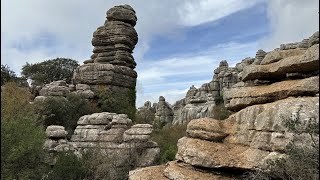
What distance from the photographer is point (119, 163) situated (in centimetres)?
2150

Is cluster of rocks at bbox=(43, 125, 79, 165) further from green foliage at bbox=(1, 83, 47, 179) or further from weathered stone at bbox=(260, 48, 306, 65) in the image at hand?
weathered stone at bbox=(260, 48, 306, 65)

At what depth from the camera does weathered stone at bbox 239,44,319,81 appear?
11641 mm

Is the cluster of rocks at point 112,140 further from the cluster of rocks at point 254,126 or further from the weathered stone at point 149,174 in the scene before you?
the cluster of rocks at point 254,126

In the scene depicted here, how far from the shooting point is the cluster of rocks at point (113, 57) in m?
34.8

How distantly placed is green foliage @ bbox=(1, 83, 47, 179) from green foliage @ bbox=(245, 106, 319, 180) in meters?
7.23

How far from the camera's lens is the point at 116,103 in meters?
34.2

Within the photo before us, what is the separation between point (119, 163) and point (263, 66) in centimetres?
1068

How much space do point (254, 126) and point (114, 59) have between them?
25.3 m

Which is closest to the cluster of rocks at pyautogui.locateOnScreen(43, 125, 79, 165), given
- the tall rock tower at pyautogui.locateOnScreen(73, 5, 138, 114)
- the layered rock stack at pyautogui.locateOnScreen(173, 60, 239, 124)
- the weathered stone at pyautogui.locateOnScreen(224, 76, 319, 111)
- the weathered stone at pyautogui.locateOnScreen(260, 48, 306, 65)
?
the tall rock tower at pyautogui.locateOnScreen(73, 5, 138, 114)

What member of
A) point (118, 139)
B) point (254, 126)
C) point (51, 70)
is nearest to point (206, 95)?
point (51, 70)

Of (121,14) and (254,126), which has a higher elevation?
(121,14)

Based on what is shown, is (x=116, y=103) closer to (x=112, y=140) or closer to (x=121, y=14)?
(x=121, y=14)

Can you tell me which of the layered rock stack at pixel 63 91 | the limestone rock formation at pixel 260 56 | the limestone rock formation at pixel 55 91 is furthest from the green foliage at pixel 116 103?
the limestone rock formation at pixel 260 56

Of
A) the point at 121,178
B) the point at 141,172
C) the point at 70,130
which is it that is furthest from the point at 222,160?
the point at 70,130
